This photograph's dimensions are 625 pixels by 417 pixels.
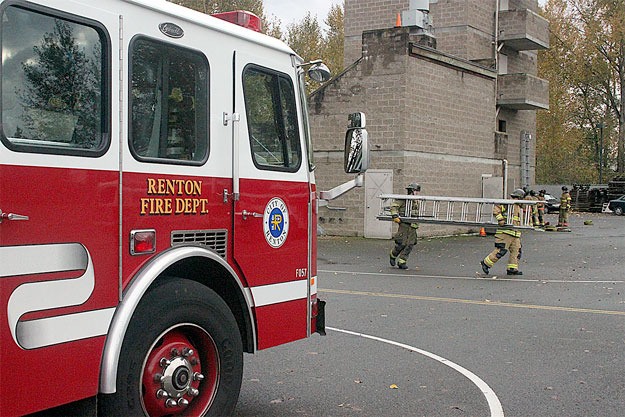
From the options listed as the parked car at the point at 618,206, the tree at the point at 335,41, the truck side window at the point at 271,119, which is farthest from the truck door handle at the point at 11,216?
the tree at the point at 335,41

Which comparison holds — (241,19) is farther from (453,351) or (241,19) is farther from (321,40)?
(321,40)

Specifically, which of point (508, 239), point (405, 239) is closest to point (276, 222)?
point (508, 239)

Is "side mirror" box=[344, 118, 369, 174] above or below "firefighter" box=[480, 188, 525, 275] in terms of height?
above

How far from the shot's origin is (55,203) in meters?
3.88

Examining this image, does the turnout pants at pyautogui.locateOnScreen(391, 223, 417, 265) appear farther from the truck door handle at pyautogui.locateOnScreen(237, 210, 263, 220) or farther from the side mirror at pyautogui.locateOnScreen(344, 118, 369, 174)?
the truck door handle at pyautogui.locateOnScreen(237, 210, 263, 220)

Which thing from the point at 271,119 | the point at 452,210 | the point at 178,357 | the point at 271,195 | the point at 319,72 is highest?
the point at 319,72

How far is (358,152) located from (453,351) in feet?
10.7

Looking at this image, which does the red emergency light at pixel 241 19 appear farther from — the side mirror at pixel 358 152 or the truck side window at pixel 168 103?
the side mirror at pixel 358 152

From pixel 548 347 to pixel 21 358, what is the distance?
6.32 meters

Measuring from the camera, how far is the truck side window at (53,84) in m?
3.79

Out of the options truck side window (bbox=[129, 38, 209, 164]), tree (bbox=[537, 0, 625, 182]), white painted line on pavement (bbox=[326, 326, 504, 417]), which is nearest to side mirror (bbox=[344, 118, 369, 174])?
truck side window (bbox=[129, 38, 209, 164])

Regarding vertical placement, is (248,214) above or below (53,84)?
below

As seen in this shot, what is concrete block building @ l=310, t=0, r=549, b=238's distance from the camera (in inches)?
950

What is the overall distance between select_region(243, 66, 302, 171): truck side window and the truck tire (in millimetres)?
1217
